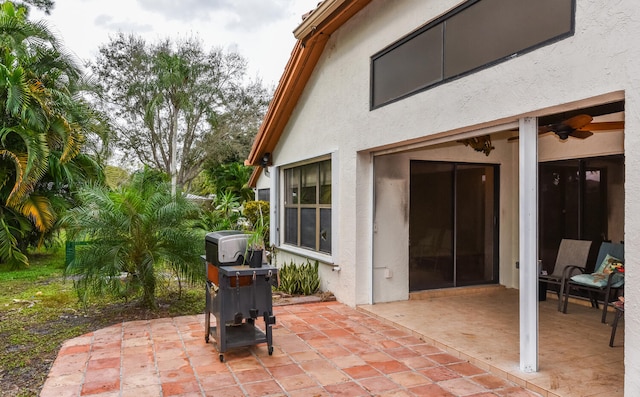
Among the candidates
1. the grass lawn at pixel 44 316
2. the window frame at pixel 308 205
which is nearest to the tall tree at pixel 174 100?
the grass lawn at pixel 44 316

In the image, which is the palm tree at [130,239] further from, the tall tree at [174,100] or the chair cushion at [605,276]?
the tall tree at [174,100]

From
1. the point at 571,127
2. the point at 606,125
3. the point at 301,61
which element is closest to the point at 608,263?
the point at 606,125

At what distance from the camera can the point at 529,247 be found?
3904 mm

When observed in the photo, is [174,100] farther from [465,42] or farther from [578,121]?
[578,121]

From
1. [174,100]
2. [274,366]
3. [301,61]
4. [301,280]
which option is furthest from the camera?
[174,100]

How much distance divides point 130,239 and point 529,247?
487cm

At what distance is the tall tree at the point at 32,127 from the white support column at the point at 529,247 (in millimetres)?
9759

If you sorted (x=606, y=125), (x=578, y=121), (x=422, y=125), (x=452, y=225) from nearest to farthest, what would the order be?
(x=578, y=121), (x=422, y=125), (x=606, y=125), (x=452, y=225)

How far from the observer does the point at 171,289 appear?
25.9ft

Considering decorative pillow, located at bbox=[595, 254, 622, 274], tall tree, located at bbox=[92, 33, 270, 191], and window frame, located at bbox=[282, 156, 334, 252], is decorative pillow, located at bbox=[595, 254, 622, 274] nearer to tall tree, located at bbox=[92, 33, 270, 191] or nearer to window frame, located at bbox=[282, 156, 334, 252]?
window frame, located at bbox=[282, 156, 334, 252]

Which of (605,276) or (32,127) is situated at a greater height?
(32,127)

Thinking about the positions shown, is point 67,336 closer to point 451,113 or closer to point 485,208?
point 451,113

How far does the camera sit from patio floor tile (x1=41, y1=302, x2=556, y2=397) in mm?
3732

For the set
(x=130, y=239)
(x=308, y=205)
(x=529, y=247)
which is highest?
(x=308, y=205)
